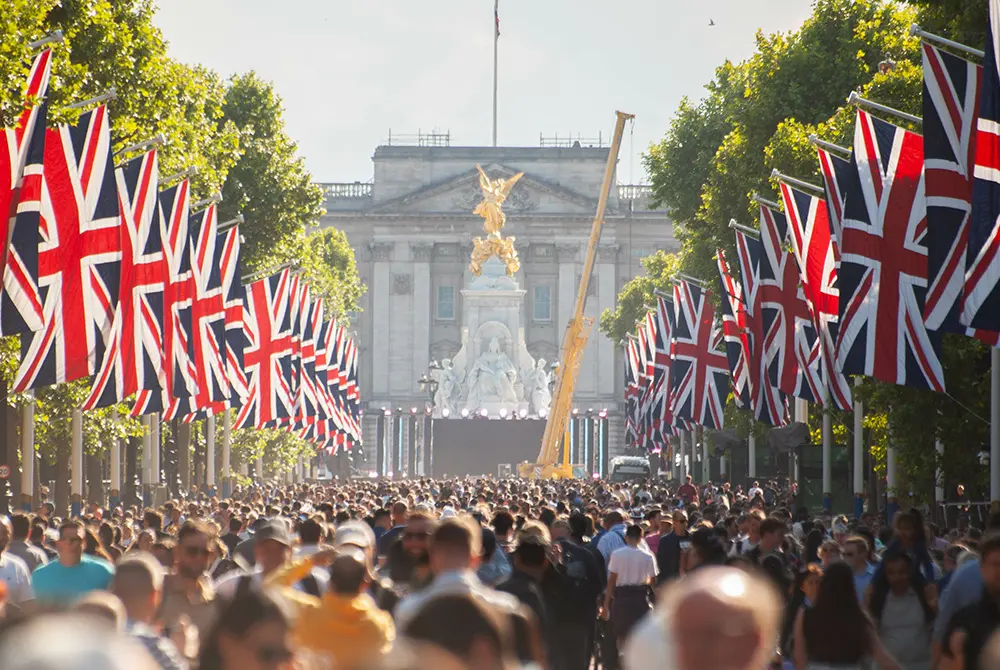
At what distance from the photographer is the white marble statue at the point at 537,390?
10238cm

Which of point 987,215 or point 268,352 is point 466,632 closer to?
point 987,215

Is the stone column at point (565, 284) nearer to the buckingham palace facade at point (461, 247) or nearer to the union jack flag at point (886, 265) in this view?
the buckingham palace facade at point (461, 247)

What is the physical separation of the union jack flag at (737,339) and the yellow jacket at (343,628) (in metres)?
27.4

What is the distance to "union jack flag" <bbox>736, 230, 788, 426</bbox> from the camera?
32.4 metres

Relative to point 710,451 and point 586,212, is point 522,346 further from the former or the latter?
point 710,451

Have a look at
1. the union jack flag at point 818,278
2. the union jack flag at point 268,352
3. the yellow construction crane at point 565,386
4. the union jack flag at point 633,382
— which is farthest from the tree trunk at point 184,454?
the union jack flag at point 818,278

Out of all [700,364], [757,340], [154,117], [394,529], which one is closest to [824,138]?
[700,364]

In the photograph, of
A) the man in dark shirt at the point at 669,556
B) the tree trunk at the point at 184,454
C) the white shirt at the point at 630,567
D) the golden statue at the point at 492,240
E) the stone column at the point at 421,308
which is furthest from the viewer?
the stone column at the point at 421,308

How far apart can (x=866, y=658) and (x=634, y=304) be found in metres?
87.6

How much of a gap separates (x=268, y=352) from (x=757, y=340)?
1280cm

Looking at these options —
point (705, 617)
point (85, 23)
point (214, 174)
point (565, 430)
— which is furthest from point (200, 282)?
point (565, 430)

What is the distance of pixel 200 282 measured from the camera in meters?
32.9

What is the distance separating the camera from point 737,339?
3800 centimetres

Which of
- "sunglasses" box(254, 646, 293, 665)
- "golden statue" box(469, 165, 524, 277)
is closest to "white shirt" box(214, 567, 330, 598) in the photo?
"sunglasses" box(254, 646, 293, 665)
